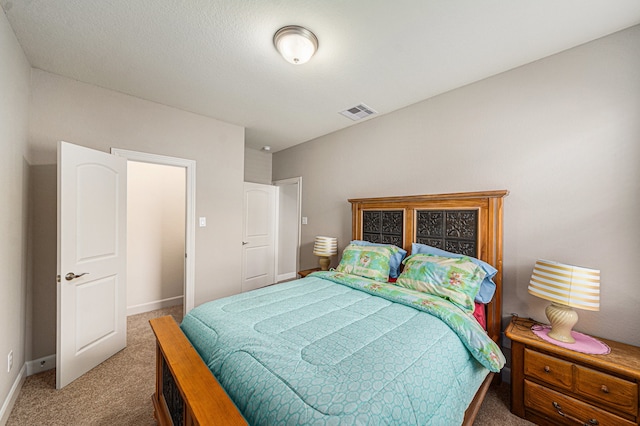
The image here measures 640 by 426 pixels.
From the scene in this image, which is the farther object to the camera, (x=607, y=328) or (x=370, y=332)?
(x=607, y=328)

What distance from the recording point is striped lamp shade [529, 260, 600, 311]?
5.12 feet

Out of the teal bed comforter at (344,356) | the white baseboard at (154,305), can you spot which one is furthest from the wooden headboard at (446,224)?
the white baseboard at (154,305)

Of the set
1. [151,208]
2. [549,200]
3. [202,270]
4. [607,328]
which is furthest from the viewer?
[151,208]

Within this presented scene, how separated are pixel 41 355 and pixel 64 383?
19.9 inches

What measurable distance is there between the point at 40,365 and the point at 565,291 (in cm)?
416

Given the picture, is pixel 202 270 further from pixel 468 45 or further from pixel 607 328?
pixel 607 328

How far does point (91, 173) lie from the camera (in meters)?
2.21

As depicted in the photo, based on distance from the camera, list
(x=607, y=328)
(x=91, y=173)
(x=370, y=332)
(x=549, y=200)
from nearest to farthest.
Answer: (x=370, y=332) → (x=607, y=328) → (x=549, y=200) → (x=91, y=173)

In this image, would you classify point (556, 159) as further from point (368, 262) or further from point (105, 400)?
point (105, 400)

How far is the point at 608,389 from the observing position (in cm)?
145

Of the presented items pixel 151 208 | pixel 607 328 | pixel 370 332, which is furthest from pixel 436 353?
pixel 151 208

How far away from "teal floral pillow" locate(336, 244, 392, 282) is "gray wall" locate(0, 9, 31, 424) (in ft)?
8.47

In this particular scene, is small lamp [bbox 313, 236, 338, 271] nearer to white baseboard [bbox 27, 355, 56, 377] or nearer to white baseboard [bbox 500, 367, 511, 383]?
white baseboard [bbox 500, 367, 511, 383]

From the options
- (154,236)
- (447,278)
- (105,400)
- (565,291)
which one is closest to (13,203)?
(105,400)
